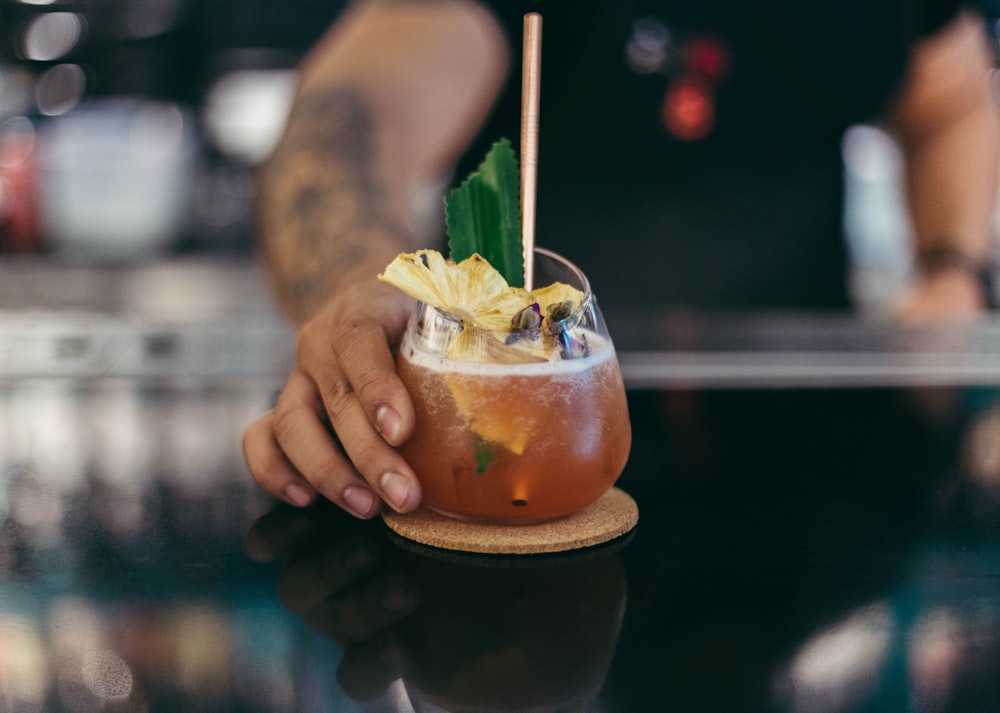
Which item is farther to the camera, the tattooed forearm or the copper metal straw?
the tattooed forearm

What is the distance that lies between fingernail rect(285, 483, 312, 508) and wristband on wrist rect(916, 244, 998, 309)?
1717mm

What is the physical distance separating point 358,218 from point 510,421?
0.70 m

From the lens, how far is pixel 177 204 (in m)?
4.49

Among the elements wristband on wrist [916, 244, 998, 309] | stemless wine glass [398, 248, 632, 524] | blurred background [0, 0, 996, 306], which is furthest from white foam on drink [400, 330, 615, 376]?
blurred background [0, 0, 996, 306]

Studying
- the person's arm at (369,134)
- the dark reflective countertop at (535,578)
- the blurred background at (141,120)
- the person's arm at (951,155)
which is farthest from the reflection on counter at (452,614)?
the blurred background at (141,120)

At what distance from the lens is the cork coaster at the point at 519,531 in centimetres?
71

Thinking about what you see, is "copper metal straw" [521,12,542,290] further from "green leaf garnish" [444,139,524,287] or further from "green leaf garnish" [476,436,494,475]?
"green leaf garnish" [476,436,494,475]

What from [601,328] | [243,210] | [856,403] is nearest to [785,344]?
[856,403]

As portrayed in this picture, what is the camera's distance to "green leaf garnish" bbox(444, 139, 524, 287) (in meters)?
0.73

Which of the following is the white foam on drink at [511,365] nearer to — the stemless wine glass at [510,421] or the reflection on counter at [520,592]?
the stemless wine glass at [510,421]

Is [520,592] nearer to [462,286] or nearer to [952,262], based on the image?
[462,286]

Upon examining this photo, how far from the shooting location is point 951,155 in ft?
7.22

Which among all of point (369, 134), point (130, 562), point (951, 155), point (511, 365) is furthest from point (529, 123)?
point (951, 155)

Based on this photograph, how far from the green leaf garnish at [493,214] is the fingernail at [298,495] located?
0.23m
